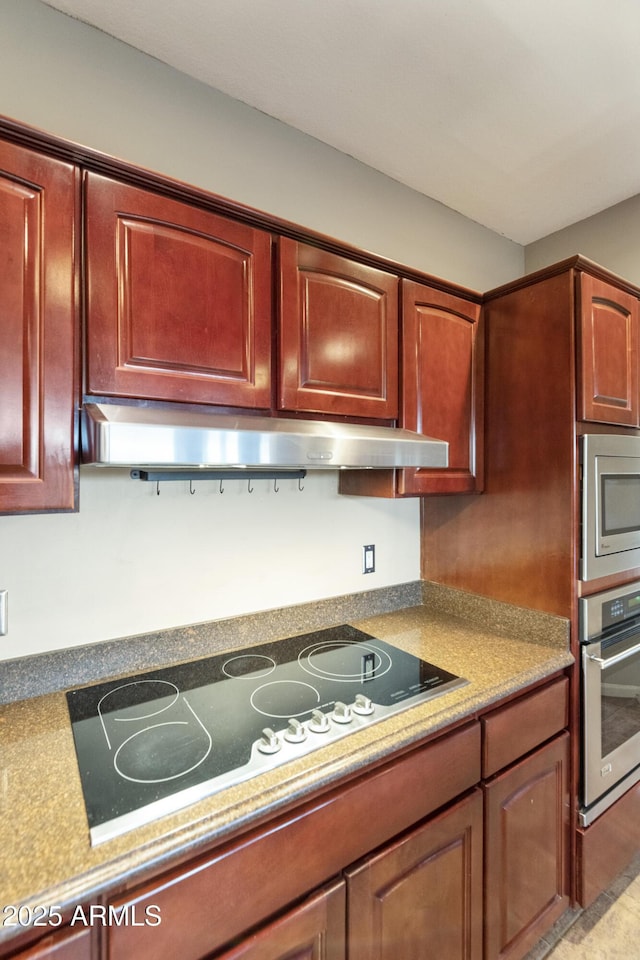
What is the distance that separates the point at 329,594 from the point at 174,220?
53.6 inches

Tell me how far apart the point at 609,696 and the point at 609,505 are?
68 cm

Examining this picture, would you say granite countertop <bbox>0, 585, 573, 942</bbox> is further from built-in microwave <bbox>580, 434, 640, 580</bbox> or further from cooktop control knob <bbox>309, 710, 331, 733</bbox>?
built-in microwave <bbox>580, 434, 640, 580</bbox>

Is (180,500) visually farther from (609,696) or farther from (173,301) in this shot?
(609,696)

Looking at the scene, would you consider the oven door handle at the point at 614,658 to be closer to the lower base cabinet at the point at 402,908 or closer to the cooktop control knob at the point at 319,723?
the lower base cabinet at the point at 402,908

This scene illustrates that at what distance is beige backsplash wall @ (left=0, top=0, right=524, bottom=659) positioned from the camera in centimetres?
124

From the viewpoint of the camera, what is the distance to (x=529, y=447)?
5.40 feet

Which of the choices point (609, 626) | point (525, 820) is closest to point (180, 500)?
point (525, 820)

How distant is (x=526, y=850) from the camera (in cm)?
137

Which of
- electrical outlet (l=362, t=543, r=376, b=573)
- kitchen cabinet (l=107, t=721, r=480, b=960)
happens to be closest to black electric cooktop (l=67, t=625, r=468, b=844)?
kitchen cabinet (l=107, t=721, r=480, b=960)

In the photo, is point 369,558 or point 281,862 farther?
point 369,558

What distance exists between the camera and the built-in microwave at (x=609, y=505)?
152cm

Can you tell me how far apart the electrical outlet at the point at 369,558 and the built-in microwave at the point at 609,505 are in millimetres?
771

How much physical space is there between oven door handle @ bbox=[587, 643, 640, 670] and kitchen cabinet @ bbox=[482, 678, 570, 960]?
142 mm

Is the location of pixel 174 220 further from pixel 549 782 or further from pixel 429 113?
pixel 549 782
